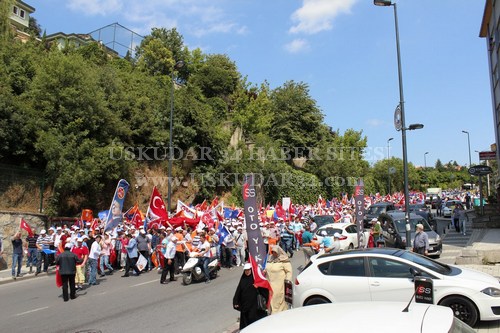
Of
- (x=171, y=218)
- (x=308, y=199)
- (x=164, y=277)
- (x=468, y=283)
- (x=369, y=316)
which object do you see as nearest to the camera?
(x=369, y=316)

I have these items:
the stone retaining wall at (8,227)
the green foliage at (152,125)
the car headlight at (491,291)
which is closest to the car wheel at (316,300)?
the car headlight at (491,291)

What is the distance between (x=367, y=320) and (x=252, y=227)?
5989 mm

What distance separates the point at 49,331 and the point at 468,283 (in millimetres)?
8350

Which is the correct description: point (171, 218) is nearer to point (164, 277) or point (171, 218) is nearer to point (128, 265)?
point (128, 265)

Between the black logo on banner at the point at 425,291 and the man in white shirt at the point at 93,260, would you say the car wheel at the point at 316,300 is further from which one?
the man in white shirt at the point at 93,260

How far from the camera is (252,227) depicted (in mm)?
8672

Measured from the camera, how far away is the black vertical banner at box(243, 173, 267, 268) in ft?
26.9

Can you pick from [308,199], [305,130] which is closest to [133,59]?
[305,130]

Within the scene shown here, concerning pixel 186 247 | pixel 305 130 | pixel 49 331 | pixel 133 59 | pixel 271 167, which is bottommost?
pixel 49 331

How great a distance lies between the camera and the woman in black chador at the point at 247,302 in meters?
7.01

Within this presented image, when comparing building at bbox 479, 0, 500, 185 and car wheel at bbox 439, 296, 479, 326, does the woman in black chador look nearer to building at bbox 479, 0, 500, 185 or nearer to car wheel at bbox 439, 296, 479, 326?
car wheel at bbox 439, 296, 479, 326

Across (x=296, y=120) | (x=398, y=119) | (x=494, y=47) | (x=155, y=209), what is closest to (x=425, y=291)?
(x=398, y=119)

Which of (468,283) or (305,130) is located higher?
(305,130)

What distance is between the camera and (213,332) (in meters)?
8.19
